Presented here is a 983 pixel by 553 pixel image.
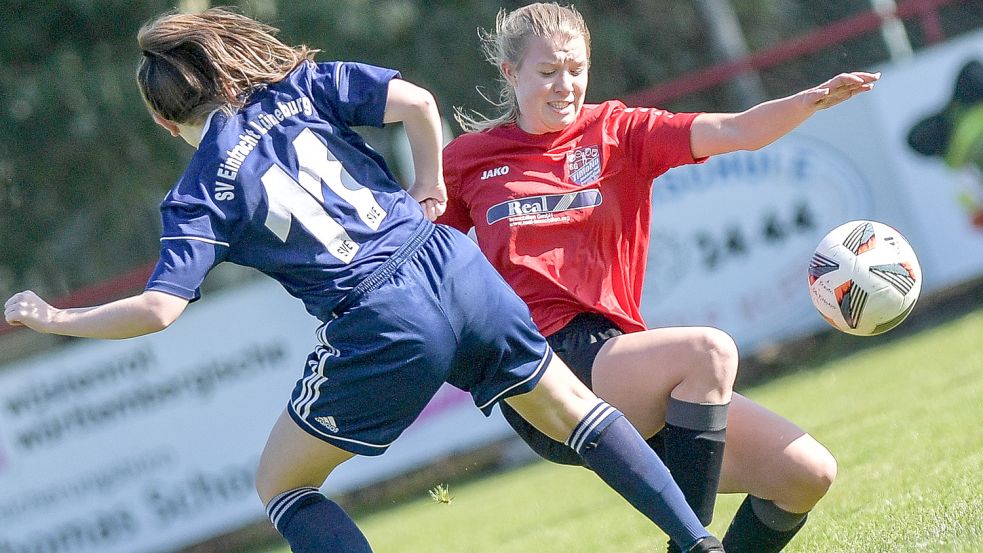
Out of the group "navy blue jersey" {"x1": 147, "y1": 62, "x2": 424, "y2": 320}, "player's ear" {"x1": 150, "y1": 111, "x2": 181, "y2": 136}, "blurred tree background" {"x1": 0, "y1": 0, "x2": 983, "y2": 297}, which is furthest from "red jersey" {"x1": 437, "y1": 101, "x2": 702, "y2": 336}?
"blurred tree background" {"x1": 0, "y1": 0, "x2": 983, "y2": 297}

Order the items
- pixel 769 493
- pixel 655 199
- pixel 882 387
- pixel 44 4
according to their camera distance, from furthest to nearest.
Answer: pixel 44 4 < pixel 655 199 < pixel 882 387 < pixel 769 493

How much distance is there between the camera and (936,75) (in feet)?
29.9

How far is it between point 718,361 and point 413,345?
82 centimetres

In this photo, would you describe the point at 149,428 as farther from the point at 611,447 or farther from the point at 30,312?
the point at 611,447

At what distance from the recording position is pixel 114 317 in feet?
9.50

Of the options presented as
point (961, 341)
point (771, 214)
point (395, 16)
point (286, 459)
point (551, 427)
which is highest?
point (286, 459)

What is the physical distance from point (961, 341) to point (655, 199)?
2.19 metres

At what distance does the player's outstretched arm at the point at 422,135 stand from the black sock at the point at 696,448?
32.3 inches

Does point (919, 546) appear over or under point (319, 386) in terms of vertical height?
under

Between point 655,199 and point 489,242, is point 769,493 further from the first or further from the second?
point 655,199

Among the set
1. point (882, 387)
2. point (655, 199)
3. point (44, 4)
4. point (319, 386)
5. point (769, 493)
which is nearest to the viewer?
point (319, 386)

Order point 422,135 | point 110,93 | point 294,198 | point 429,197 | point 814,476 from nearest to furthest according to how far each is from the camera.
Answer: point 294,198
point 422,135
point 429,197
point 814,476
point 110,93

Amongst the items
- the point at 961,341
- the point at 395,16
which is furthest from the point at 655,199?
the point at 395,16

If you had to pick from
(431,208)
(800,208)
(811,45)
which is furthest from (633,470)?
(811,45)
